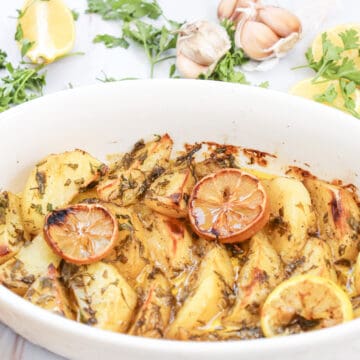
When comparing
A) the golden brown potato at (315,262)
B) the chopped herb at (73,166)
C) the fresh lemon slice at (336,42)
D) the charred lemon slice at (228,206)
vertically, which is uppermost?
the chopped herb at (73,166)

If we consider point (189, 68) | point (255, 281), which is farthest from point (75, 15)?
point (255, 281)

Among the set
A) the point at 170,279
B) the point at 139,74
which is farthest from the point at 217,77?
the point at 170,279

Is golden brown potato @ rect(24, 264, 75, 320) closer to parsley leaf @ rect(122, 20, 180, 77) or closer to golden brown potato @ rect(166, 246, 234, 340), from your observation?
golden brown potato @ rect(166, 246, 234, 340)

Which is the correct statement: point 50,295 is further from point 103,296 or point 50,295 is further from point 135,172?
point 135,172

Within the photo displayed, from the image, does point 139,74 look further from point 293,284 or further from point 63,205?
point 293,284

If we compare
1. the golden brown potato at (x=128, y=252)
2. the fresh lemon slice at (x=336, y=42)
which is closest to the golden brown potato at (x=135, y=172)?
the golden brown potato at (x=128, y=252)

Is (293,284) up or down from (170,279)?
up

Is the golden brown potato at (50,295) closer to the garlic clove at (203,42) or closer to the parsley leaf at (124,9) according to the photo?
the garlic clove at (203,42)
